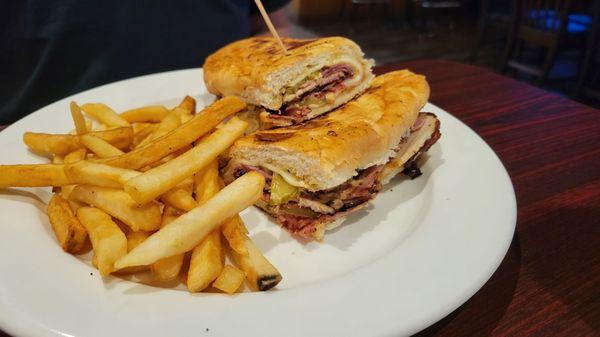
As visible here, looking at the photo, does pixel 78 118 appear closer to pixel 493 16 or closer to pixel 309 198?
pixel 309 198

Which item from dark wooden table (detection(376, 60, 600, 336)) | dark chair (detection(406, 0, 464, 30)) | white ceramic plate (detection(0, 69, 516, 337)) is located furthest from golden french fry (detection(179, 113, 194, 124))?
dark chair (detection(406, 0, 464, 30))

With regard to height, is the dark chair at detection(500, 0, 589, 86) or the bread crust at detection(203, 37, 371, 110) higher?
the bread crust at detection(203, 37, 371, 110)

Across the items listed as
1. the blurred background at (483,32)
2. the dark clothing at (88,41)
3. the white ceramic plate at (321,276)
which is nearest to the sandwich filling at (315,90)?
the white ceramic plate at (321,276)

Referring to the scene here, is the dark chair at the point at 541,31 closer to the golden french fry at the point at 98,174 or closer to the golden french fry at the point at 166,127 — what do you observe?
the golden french fry at the point at 166,127

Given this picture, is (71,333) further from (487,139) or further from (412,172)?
(487,139)

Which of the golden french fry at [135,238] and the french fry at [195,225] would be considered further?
the golden french fry at [135,238]

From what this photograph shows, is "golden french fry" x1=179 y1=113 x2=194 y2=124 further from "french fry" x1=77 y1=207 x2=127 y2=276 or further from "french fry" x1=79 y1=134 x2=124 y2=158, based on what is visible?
"french fry" x1=77 y1=207 x2=127 y2=276

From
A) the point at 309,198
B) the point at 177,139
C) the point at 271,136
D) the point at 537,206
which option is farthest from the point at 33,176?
the point at 537,206
